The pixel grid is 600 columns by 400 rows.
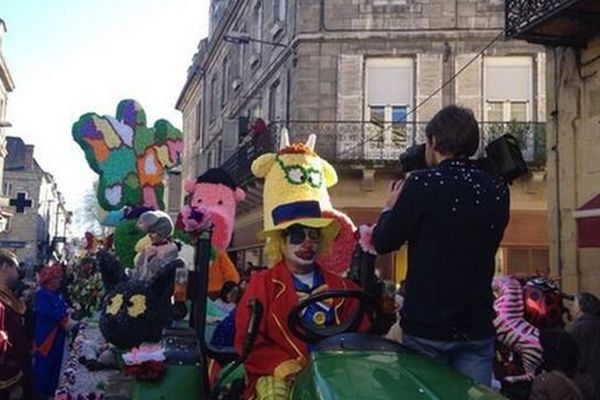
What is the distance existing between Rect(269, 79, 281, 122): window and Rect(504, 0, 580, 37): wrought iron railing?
10304 millimetres

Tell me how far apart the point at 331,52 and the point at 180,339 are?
1461 centimetres

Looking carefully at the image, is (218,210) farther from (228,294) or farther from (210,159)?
(210,159)

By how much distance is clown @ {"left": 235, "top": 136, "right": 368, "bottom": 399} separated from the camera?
3404 millimetres

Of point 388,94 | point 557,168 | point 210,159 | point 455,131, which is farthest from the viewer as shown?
point 210,159

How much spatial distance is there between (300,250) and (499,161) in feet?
4.33

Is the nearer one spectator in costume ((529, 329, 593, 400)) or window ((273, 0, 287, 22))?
spectator in costume ((529, 329, 593, 400))

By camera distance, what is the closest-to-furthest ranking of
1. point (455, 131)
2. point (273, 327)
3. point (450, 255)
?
point (450, 255) → point (455, 131) → point (273, 327)

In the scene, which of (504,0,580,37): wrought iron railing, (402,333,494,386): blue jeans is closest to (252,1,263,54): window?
(504,0,580,37): wrought iron railing

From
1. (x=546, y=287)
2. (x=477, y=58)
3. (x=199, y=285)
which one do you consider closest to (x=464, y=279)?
(x=199, y=285)

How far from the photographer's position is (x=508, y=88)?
1748 centimetres

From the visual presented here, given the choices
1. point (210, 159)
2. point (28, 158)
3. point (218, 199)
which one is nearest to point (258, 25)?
point (210, 159)

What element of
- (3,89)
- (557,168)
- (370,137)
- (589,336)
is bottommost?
(589,336)

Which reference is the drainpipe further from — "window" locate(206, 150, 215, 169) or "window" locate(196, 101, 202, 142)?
"window" locate(196, 101, 202, 142)

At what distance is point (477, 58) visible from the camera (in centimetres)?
1739
